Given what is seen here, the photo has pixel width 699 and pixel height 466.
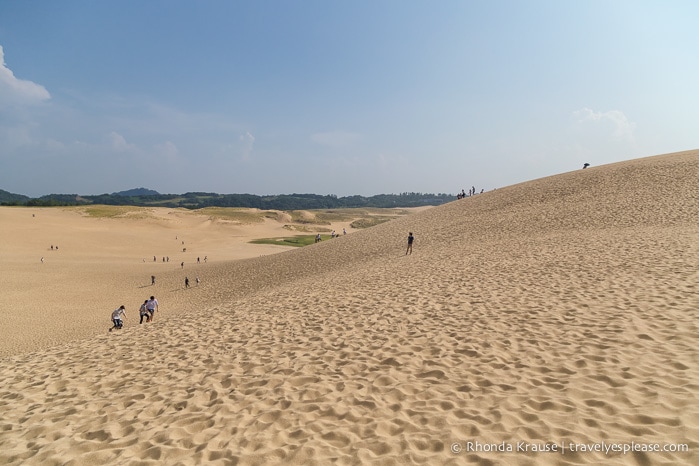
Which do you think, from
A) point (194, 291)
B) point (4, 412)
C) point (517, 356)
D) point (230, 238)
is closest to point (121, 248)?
point (230, 238)

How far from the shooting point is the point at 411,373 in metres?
6.27

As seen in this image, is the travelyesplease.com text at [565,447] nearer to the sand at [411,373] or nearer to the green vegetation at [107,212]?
the sand at [411,373]

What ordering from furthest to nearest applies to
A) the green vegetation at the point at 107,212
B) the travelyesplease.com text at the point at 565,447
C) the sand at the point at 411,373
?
the green vegetation at the point at 107,212 → the sand at the point at 411,373 → the travelyesplease.com text at the point at 565,447

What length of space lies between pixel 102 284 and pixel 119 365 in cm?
Result: 2757

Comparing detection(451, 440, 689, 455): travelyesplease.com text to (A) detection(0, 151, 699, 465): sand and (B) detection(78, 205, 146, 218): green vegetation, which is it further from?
(B) detection(78, 205, 146, 218): green vegetation

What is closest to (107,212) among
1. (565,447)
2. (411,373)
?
(411,373)

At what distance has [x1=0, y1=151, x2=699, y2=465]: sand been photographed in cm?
445

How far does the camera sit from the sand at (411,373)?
4.45m

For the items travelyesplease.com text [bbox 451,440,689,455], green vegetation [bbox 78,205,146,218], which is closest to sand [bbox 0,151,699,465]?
travelyesplease.com text [bbox 451,440,689,455]

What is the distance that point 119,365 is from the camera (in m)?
8.23

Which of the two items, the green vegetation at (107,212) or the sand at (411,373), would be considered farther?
the green vegetation at (107,212)

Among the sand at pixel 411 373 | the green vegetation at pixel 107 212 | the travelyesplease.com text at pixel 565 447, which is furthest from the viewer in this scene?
the green vegetation at pixel 107 212

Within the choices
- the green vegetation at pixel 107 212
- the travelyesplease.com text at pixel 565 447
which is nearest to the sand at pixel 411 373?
the travelyesplease.com text at pixel 565 447

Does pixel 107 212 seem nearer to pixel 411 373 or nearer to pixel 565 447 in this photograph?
pixel 411 373
